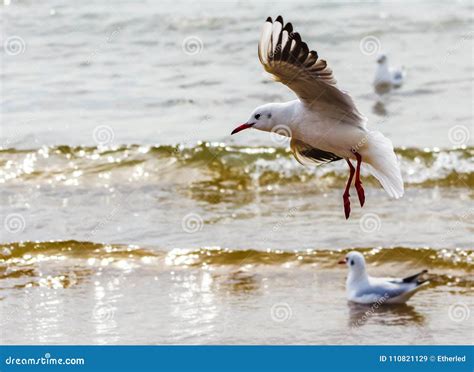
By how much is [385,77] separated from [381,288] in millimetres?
7877

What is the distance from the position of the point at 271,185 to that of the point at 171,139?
1.80 metres

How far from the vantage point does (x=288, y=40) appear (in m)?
6.31

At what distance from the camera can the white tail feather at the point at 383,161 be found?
23.3ft

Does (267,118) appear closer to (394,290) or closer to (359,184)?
(359,184)

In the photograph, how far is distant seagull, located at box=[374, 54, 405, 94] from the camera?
15.9 metres

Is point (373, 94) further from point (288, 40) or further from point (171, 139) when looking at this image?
point (288, 40)

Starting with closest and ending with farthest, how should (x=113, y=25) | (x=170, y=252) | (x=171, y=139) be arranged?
(x=170, y=252), (x=171, y=139), (x=113, y=25)

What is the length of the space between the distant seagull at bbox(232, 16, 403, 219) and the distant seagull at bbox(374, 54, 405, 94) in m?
8.71

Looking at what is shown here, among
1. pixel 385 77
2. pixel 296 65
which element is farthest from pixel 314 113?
pixel 385 77

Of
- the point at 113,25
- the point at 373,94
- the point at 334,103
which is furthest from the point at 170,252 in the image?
the point at 113,25

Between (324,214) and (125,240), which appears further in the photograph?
(324,214)

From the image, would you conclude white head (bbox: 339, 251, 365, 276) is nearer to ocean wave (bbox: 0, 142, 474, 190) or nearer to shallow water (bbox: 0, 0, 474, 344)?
shallow water (bbox: 0, 0, 474, 344)

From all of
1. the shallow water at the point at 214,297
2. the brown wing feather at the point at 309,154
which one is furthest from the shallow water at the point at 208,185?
the brown wing feather at the point at 309,154

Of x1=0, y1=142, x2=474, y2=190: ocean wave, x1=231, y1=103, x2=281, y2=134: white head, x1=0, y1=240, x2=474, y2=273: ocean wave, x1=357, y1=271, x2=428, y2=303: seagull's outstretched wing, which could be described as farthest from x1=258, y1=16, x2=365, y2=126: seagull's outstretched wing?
x1=0, y1=142, x2=474, y2=190: ocean wave
